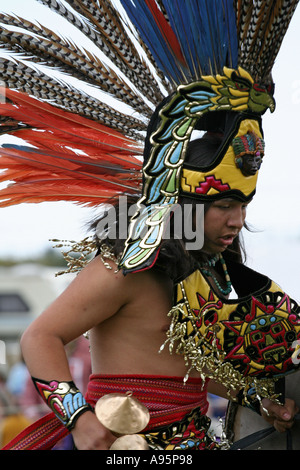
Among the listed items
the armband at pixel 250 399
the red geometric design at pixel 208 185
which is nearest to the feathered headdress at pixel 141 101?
the red geometric design at pixel 208 185

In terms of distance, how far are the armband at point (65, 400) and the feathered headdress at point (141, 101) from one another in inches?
19.4

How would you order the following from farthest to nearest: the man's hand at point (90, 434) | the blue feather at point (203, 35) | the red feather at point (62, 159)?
the red feather at point (62, 159) < the blue feather at point (203, 35) < the man's hand at point (90, 434)

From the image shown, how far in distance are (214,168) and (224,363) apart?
80cm

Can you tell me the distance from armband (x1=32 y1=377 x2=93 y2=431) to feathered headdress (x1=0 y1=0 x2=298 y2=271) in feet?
1.61

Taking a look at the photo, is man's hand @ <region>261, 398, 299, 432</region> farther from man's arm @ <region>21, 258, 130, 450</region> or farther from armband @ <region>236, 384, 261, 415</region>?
man's arm @ <region>21, 258, 130, 450</region>

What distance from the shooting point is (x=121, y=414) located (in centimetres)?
253

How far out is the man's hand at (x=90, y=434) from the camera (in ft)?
8.19

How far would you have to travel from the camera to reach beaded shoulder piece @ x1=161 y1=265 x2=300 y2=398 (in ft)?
9.11

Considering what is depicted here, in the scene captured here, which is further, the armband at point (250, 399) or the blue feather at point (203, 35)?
the armband at point (250, 399)

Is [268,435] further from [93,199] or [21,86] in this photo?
[21,86]

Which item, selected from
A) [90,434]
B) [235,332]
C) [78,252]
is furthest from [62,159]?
[90,434]

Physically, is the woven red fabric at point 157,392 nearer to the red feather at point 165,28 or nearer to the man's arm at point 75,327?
the man's arm at point 75,327
